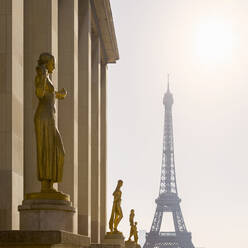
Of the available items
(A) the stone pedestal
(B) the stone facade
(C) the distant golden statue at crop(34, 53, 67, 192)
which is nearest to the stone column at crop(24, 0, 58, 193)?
(B) the stone facade

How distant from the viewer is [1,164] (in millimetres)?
20672

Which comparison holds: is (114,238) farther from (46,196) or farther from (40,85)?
(40,85)

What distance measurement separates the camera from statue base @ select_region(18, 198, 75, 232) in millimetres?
15812

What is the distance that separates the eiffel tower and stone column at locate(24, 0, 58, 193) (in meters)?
140

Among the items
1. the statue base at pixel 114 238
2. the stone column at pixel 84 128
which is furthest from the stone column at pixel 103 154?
the stone column at pixel 84 128

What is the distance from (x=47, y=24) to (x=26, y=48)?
1.19m

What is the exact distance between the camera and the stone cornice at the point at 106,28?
48247mm

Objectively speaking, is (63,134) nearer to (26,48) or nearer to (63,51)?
(63,51)

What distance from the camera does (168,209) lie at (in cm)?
18650

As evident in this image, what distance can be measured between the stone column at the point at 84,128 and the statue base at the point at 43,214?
24.0 meters

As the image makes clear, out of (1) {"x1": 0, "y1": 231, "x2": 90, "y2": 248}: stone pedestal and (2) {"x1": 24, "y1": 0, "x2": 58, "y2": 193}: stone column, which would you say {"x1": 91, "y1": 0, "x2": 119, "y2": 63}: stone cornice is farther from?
(1) {"x1": 0, "y1": 231, "x2": 90, "y2": 248}: stone pedestal

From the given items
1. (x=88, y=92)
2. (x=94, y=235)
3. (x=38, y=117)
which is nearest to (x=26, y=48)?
(x=38, y=117)

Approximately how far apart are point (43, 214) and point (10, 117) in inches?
226

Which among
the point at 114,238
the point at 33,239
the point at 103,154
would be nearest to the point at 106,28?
the point at 103,154
